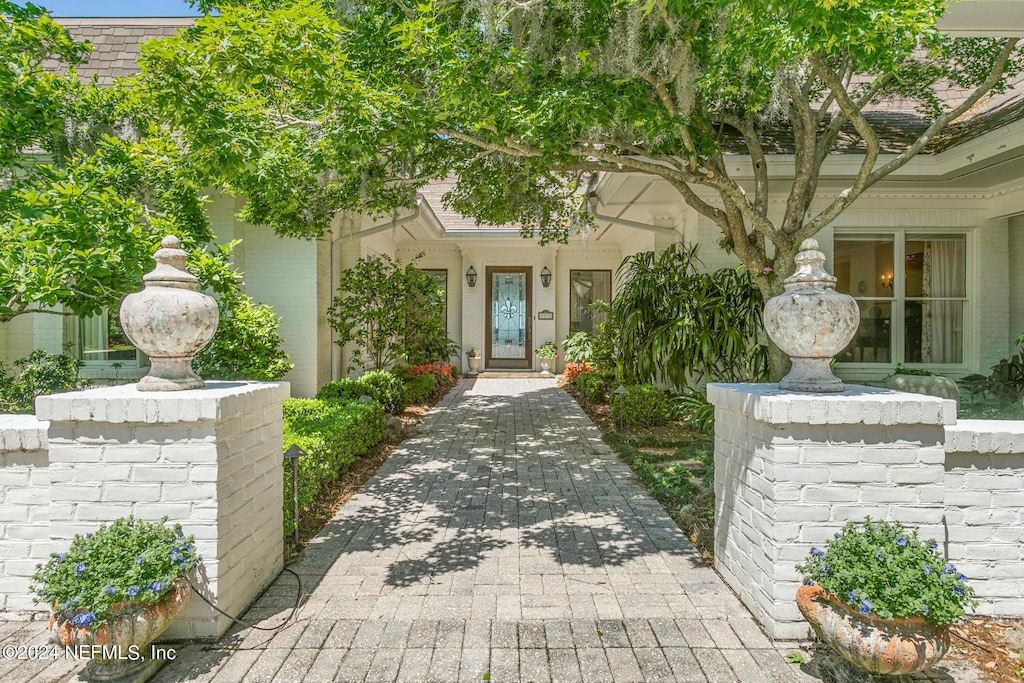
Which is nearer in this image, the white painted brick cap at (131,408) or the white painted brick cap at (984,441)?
the white painted brick cap at (131,408)

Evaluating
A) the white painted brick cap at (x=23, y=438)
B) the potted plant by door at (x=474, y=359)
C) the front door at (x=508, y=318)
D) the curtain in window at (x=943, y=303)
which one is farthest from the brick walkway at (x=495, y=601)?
the front door at (x=508, y=318)

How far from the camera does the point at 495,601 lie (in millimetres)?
2840

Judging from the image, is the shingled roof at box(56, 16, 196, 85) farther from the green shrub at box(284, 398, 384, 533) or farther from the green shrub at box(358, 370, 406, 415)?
the green shrub at box(284, 398, 384, 533)

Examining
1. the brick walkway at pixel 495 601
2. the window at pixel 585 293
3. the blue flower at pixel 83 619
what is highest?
the window at pixel 585 293

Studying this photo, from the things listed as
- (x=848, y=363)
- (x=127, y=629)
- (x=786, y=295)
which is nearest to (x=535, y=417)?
(x=848, y=363)

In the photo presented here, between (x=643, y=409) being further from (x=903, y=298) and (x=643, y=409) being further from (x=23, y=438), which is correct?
(x=23, y=438)

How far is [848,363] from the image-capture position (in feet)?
24.1

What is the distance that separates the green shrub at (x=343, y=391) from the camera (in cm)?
667

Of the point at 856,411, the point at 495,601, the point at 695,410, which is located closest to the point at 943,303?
the point at 695,410

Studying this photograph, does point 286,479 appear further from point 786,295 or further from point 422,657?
point 786,295

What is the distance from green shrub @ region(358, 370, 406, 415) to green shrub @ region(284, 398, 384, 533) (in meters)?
0.75

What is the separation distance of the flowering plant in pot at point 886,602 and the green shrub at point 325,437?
290cm

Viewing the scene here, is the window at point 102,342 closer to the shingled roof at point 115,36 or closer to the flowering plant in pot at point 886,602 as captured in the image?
the shingled roof at point 115,36

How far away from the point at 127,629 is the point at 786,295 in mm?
3054
